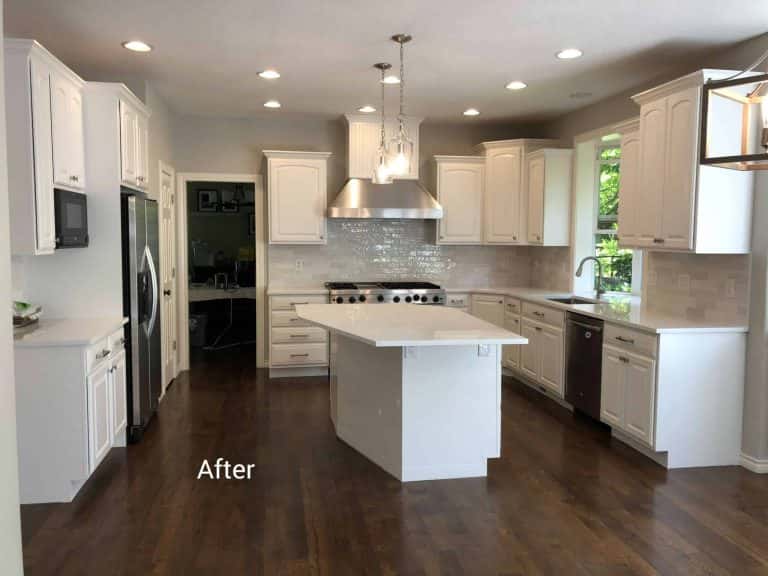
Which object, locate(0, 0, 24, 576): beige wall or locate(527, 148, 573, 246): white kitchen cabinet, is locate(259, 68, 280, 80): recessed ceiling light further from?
locate(0, 0, 24, 576): beige wall

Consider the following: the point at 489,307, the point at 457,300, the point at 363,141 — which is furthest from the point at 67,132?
the point at 489,307

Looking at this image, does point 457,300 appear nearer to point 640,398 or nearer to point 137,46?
point 640,398

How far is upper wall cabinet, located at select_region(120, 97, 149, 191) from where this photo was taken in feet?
13.8

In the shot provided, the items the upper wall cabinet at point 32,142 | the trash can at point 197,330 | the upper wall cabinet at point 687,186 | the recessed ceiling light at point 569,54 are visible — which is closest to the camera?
the upper wall cabinet at point 32,142

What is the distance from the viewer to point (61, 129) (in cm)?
360

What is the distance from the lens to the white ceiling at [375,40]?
11.0ft

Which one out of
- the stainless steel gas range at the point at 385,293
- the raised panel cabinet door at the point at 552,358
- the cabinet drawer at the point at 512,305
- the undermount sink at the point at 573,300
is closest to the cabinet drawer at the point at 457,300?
the stainless steel gas range at the point at 385,293

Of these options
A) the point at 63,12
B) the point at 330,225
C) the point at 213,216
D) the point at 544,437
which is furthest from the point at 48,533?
the point at 213,216

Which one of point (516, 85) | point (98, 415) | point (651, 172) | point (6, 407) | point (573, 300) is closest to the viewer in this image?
point (6, 407)

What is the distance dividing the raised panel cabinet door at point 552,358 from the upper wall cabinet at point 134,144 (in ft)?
11.3

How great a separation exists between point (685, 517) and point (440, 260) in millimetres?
4183

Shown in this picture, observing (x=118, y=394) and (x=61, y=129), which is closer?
(x=61, y=129)

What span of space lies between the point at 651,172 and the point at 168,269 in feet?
13.8

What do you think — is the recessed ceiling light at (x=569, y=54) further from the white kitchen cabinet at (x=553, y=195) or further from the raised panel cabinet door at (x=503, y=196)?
the raised panel cabinet door at (x=503, y=196)
